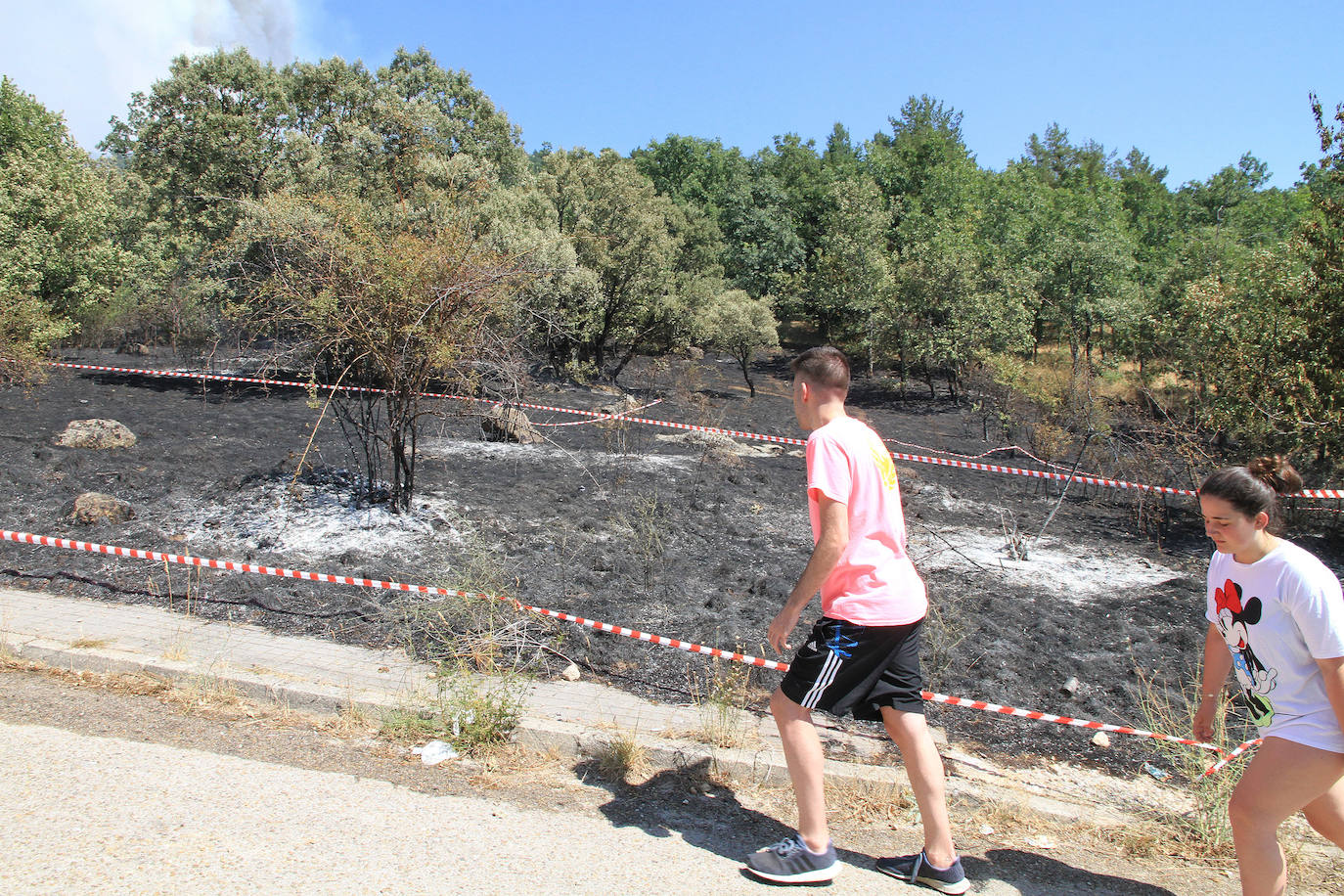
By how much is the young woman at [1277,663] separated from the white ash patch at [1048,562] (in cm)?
434

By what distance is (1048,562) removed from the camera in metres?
7.88

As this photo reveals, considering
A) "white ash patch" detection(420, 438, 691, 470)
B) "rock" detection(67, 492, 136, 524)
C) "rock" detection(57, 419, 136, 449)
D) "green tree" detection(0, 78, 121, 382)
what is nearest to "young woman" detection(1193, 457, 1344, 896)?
"rock" detection(67, 492, 136, 524)

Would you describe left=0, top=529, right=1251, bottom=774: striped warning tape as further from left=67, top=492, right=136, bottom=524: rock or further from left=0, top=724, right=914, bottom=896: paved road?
left=0, top=724, right=914, bottom=896: paved road

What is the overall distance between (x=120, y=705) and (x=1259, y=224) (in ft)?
149

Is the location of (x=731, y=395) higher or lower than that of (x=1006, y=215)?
lower

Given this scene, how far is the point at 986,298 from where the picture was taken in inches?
878

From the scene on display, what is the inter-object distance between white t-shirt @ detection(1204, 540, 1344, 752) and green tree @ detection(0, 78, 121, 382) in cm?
1578

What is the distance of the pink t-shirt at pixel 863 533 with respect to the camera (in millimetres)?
2838

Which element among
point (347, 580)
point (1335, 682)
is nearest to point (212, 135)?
point (347, 580)

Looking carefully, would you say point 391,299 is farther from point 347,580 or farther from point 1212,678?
point 1212,678

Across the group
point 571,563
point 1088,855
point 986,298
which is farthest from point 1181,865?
point 986,298

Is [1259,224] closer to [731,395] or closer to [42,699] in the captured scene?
[731,395]

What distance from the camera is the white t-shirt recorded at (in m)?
2.46

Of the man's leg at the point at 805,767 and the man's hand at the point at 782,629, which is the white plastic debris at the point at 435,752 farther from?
the man's hand at the point at 782,629
